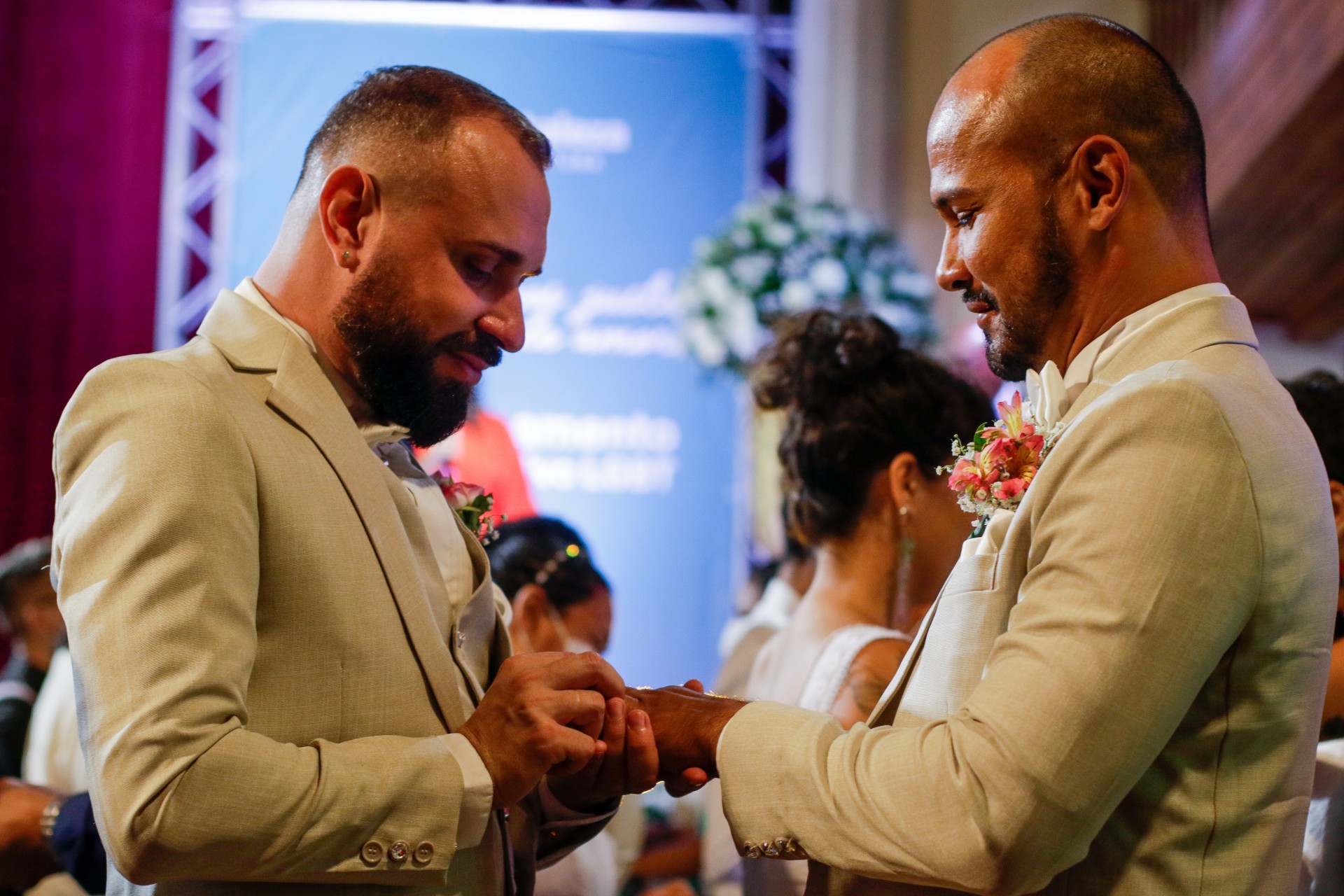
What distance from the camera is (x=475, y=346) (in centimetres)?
177

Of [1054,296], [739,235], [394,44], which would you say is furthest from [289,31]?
[1054,296]

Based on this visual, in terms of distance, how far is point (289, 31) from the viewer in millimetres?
6312

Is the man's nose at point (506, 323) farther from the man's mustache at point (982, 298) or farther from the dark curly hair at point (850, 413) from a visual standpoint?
the dark curly hair at point (850, 413)

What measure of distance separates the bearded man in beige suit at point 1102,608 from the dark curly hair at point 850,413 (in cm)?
79

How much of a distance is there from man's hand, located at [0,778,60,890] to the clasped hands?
1026 mm

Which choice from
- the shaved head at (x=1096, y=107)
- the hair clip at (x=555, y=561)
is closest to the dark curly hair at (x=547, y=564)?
the hair clip at (x=555, y=561)

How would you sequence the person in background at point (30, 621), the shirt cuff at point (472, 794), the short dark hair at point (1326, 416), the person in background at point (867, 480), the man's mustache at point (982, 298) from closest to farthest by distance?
the shirt cuff at point (472, 794) < the man's mustache at point (982, 298) < the short dark hair at point (1326, 416) < the person in background at point (867, 480) < the person in background at point (30, 621)

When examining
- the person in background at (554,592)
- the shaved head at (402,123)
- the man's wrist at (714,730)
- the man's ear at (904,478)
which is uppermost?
the shaved head at (402,123)

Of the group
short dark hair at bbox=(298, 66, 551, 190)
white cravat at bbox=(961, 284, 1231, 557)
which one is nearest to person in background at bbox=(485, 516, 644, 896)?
short dark hair at bbox=(298, 66, 551, 190)

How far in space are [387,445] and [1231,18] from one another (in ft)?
13.8

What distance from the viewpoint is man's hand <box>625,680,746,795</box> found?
5.39 ft

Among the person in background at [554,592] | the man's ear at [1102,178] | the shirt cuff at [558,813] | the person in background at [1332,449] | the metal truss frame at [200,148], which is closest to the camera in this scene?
the man's ear at [1102,178]

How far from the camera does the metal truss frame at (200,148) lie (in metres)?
Result: 6.40

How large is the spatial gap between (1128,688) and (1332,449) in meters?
1.24
